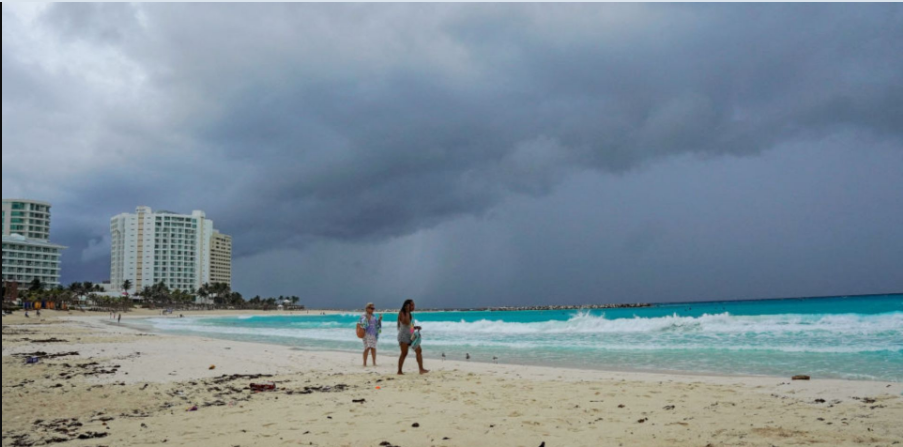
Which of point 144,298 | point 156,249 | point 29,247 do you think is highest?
point 156,249

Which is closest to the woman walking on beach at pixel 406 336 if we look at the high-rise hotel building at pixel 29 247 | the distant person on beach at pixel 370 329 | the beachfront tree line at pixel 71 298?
the distant person on beach at pixel 370 329

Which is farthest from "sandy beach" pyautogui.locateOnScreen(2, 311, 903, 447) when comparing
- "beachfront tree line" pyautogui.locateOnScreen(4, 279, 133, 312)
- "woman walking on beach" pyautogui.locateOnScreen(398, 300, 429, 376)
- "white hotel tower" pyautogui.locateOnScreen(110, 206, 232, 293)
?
"white hotel tower" pyautogui.locateOnScreen(110, 206, 232, 293)

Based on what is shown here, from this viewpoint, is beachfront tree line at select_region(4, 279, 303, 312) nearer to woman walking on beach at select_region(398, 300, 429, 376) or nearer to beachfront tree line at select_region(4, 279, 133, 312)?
beachfront tree line at select_region(4, 279, 133, 312)

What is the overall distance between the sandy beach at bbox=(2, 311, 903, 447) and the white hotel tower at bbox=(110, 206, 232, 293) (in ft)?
587

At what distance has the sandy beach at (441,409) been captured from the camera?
6.44 meters

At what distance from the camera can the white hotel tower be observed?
562ft

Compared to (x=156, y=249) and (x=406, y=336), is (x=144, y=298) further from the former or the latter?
(x=406, y=336)

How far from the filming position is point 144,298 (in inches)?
5782

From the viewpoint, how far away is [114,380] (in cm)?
1152

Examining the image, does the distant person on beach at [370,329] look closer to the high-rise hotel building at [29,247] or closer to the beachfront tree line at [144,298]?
A: the beachfront tree line at [144,298]

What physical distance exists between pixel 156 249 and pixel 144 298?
29939 mm

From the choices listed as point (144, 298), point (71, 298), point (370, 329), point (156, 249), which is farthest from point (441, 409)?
point (156, 249)

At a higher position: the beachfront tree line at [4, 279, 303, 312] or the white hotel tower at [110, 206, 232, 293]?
the white hotel tower at [110, 206, 232, 293]

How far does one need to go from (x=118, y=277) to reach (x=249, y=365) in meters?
193
